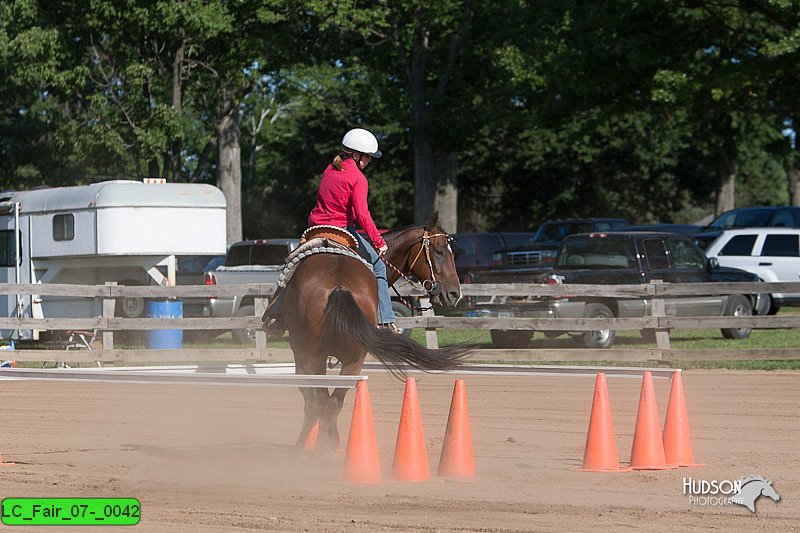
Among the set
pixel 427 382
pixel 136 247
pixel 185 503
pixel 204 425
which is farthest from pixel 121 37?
pixel 185 503

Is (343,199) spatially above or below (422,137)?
below

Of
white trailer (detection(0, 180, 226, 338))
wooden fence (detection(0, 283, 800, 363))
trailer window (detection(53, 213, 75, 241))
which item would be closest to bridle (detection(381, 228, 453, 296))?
wooden fence (detection(0, 283, 800, 363))

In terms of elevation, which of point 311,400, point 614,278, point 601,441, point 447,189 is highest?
point 447,189

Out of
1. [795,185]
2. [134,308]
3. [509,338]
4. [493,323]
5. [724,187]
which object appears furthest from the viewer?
[724,187]

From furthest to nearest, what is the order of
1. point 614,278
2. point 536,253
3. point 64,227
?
point 536,253
point 64,227
point 614,278

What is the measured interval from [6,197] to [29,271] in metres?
2.10

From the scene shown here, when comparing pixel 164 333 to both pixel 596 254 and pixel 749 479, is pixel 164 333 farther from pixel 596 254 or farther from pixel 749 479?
pixel 749 479

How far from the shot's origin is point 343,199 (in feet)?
33.7

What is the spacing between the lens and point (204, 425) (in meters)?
13.0

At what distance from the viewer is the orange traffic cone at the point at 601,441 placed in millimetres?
9461

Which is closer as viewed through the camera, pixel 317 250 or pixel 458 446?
pixel 458 446

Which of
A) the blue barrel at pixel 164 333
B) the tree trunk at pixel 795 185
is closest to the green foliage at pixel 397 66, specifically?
the tree trunk at pixel 795 185

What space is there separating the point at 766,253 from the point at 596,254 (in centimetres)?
678

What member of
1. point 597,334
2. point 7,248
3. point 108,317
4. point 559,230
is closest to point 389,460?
point 108,317
